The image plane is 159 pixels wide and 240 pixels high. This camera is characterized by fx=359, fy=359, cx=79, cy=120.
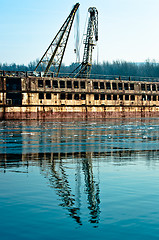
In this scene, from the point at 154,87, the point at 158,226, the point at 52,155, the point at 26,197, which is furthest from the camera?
the point at 154,87

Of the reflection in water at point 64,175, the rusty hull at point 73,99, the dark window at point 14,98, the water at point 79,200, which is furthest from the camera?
the dark window at point 14,98

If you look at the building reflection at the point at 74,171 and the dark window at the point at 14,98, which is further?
the dark window at the point at 14,98

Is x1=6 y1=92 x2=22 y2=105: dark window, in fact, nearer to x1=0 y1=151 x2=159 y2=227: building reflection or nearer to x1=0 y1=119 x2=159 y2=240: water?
x1=0 y1=151 x2=159 y2=227: building reflection

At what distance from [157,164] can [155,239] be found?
7674 mm

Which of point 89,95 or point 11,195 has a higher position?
point 89,95

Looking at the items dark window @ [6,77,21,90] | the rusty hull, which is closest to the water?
the rusty hull

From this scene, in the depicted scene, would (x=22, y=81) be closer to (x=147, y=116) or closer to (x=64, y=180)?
(x=147, y=116)

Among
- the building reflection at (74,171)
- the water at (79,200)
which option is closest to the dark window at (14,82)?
the building reflection at (74,171)

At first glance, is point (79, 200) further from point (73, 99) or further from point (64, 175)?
point (73, 99)

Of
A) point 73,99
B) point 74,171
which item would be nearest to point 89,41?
point 73,99

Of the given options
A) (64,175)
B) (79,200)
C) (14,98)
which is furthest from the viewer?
(14,98)

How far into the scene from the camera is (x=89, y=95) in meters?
66.9

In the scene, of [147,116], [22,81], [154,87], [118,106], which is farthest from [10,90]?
[154,87]

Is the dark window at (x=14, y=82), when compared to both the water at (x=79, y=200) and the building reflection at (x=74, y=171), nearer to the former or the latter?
the building reflection at (x=74, y=171)
